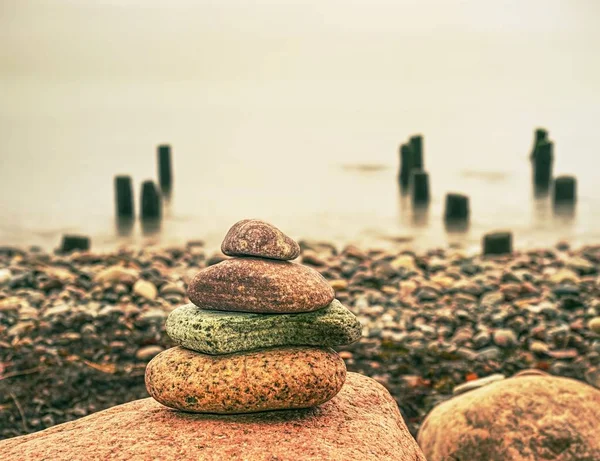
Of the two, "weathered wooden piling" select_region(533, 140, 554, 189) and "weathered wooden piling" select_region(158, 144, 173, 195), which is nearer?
"weathered wooden piling" select_region(533, 140, 554, 189)

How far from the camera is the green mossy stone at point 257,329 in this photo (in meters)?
6.13

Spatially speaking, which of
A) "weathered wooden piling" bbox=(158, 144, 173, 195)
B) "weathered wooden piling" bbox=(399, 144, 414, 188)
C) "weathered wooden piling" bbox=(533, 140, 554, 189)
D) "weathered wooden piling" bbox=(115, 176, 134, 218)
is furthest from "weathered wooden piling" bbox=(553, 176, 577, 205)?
"weathered wooden piling" bbox=(158, 144, 173, 195)

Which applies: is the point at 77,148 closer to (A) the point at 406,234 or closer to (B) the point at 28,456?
(A) the point at 406,234

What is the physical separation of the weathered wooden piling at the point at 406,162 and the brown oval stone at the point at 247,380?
67.6 feet

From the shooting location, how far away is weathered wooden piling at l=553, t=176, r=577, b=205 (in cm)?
2297

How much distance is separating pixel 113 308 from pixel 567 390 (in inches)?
226

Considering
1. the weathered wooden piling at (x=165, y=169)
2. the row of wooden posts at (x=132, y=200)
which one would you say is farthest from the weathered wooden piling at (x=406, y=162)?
the row of wooden posts at (x=132, y=200)

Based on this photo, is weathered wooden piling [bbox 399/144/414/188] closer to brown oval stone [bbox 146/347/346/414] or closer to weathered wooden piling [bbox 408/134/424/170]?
weathered wooden piling [bbox 408/134/424/170]

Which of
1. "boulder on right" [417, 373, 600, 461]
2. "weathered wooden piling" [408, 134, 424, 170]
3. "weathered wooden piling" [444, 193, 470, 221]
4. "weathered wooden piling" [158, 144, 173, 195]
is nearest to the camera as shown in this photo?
"boulder on right" [417, 373, 600, 461]

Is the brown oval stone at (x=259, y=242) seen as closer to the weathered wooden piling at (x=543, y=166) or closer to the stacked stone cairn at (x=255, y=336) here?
the stacked stone cairn at (x=255, y=336)

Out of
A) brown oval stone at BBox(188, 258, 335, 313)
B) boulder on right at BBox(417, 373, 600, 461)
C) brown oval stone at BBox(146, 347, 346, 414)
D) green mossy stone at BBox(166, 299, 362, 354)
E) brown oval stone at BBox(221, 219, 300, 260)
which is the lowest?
boulder on right at BBox(417, 373, 600, 461)

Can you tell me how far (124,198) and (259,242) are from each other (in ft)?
54.9

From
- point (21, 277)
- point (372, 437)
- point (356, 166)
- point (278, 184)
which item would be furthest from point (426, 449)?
point (356, 166)

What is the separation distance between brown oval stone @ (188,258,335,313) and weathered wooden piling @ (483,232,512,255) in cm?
1016
